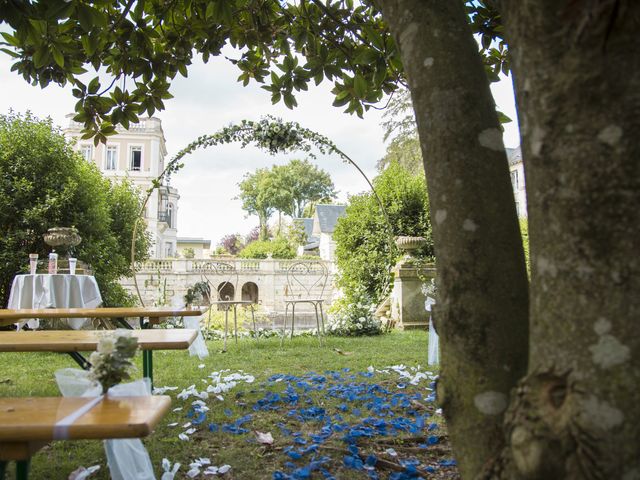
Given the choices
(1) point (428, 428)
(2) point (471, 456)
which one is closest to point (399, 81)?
(1) point (428, 428)

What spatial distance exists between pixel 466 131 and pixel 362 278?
8732 millimetres

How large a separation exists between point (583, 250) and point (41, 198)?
8241 millimetres

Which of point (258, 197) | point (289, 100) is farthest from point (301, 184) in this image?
point (289, 100)

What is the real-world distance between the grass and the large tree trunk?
3.66 feet

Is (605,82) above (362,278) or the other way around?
above

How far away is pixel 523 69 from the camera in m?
0.91

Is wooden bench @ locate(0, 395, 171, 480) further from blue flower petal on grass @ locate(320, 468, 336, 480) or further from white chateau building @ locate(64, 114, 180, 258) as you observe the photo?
white chateau building @ locate(64, 114, 180, 258)

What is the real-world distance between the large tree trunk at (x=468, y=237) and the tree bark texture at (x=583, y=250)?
11 cm

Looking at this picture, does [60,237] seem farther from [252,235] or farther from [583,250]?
[252,235]

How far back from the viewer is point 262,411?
2.96 metres

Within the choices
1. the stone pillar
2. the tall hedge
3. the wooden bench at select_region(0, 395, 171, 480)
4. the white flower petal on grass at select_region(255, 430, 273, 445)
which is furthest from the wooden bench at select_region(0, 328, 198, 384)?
the tall hedge

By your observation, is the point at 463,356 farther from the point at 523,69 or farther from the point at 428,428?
the point at 428,428

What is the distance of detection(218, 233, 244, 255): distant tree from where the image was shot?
4362 centimetres

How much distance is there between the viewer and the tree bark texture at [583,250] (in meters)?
0.76
